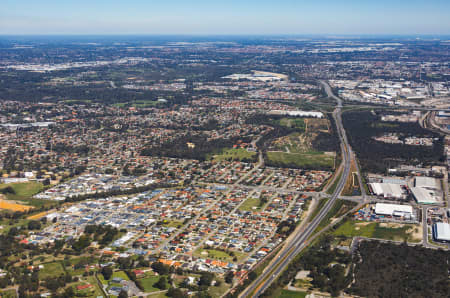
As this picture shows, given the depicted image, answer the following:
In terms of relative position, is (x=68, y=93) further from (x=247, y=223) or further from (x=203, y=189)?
(x=247, y=223)

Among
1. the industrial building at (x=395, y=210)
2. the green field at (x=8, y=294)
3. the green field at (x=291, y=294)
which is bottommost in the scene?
the green field at (x=291, y=294)

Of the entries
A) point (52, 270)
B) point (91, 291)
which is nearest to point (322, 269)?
point (91, 291)

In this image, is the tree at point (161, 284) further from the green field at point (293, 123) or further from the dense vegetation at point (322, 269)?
the green field at point (293, 123)

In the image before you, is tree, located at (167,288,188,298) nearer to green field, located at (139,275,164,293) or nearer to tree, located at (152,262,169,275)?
green field, located at (139,275,164,293)

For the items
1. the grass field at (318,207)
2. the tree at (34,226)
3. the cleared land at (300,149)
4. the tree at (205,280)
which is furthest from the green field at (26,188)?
the grass field at (318,207)

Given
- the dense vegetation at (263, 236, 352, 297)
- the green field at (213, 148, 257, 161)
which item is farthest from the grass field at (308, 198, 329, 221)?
the green field at (213, 148, 257, 161)

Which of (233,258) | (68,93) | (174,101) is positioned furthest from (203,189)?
(68,93)
